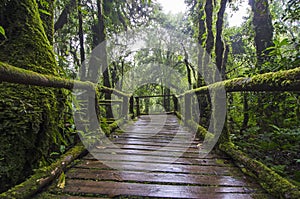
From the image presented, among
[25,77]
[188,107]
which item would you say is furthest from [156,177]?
[188,107]

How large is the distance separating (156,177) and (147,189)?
25 cm

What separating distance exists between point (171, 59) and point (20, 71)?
1594cm

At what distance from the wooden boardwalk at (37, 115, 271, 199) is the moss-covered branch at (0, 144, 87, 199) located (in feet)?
0.23

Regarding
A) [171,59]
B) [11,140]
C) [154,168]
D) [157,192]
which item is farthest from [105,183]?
[171,59]

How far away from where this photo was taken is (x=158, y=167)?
83.5 inches

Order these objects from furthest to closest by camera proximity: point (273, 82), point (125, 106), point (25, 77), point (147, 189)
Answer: point (125, 106) < point (147, 189) < point (273, 82) < point (25, 77)

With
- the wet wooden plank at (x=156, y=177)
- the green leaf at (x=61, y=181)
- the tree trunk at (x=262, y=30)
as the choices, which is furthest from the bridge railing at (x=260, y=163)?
the tree trunk at (x=262, y=30)

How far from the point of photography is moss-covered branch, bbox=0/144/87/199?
4.22 feet

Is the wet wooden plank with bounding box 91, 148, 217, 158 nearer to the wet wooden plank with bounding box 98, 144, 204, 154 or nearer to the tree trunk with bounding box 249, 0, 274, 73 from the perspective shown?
the wet wooden plank with bounding box 98, 144, 204, 154

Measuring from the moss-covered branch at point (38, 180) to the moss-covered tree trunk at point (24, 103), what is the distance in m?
0.17

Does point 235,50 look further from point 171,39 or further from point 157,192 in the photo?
point 157,192

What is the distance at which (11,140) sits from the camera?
5.32 feet

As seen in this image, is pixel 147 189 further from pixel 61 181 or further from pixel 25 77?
pixel 25 77

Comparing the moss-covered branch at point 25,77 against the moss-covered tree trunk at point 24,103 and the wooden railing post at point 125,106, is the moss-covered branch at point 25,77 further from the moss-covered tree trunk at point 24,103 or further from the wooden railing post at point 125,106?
the wooden railing post at point 125,106
